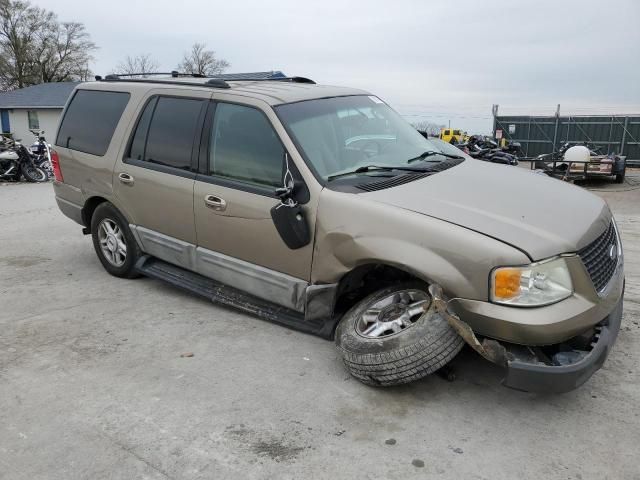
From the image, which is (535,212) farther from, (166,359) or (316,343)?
(166,359)

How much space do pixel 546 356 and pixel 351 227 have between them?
1321mm

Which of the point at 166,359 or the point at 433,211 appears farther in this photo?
the point at 166,359

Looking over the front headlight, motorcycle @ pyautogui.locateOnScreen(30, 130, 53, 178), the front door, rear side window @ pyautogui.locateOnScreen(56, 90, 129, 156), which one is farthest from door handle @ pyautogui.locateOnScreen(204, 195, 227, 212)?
motorcycle @ pyautogui.locateOnScreen(30, 130, 53, 178)

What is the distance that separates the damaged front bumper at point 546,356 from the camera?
275 centimetres

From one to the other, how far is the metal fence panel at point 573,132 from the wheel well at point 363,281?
71.4ft

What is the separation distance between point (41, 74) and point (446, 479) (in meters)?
56.1

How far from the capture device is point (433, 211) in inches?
124

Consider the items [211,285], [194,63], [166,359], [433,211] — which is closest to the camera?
[433,211]

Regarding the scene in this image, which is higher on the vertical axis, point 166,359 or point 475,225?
point 475,225

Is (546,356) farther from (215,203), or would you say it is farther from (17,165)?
(17,165)

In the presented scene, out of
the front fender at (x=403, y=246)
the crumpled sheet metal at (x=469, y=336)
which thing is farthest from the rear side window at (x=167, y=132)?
the crumpled sheet metal at (x=469, y=336)

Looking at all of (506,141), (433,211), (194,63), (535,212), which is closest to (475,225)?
(433,211)

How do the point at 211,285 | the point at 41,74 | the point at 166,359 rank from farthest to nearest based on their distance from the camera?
the point at 41,74 → the point at 211,285 → the point at 166,359

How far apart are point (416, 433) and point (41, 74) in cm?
5569
